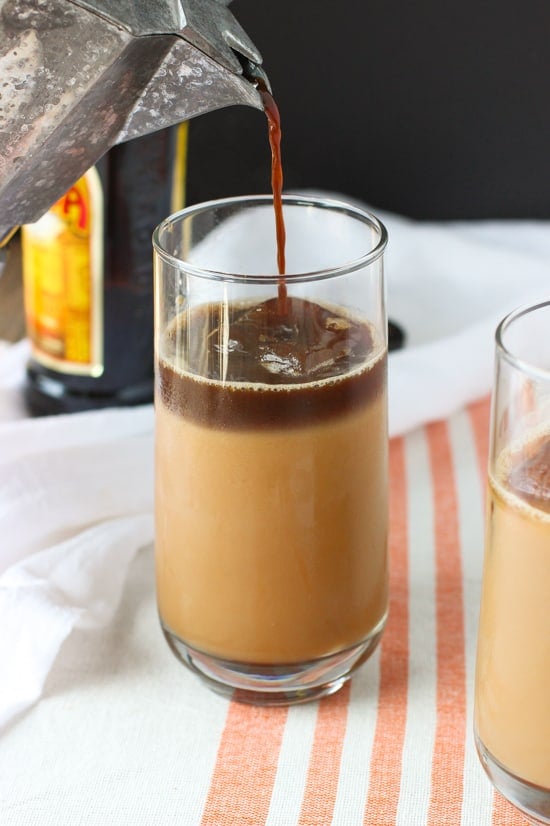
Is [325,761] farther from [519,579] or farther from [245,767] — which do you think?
[519,579]

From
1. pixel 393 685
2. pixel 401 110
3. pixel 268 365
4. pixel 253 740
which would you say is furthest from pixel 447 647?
pixel 401 110

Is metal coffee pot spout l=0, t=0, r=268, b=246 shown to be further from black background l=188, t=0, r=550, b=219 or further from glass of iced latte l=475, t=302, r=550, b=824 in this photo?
black background l=188, t=0, r=550, b=219

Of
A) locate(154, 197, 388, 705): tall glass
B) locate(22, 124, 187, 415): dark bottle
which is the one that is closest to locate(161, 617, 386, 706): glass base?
locate(154, 197, 388, 705): tall glass

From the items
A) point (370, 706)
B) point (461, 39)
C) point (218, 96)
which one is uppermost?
point (218, 96)

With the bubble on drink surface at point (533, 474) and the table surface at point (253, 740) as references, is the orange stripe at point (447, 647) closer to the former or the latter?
the table surface at point (253, 740)

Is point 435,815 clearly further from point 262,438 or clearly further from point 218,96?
point 218,96

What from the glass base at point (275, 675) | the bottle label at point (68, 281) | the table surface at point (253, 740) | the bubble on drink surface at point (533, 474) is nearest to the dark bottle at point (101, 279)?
the bottle label at point (68, 281)

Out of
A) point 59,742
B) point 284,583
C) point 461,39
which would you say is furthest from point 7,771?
point 461,39
